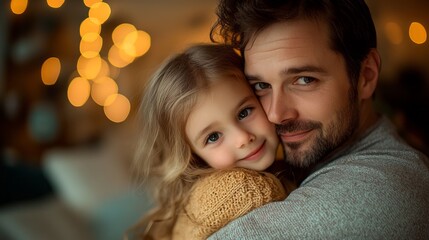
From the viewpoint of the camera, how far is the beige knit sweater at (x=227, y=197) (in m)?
1.18

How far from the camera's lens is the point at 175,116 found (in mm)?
1513

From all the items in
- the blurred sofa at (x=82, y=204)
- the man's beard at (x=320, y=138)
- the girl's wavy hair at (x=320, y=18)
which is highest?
the girl's wavy hair at (x=320, y=18)

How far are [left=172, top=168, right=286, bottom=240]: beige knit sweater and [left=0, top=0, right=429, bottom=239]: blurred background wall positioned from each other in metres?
2.06

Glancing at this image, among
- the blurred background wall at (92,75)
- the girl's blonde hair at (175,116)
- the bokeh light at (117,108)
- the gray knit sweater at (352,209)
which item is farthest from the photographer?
the bokeh light at (117,108)

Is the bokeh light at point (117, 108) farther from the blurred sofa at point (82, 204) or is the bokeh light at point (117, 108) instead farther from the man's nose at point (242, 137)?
the man's nose at point (242, 137)

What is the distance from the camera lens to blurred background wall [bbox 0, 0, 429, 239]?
10.9 ft

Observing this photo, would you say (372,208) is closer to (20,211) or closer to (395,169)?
(395,169)

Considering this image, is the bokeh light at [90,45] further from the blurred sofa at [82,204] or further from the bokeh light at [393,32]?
the bokeh light at [393,32]

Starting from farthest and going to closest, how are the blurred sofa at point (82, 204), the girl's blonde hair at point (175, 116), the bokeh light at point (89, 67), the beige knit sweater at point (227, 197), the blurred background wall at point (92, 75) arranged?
the bokeh light at point (89, 67)
the blurred background wall at point (92, 75)
the blurred sofa at point (82, 204)
the girl's blonde hair at point (175, 116)
the beige knit sweater at point (227, 197)

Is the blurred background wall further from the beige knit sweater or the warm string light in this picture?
the beige knit sweater

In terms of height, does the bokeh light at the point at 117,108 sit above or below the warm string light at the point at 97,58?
below

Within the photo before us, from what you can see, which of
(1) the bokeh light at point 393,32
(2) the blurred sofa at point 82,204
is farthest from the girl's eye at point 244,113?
(1) the bokeh light at point 393,32

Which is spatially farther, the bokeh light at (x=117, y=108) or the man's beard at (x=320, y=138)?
the bokeh light at (x=117, y=108)

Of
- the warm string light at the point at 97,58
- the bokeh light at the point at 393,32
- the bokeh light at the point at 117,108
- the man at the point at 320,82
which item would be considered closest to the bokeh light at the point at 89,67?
the warm string light at the point at 97,58
